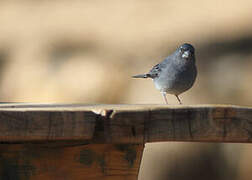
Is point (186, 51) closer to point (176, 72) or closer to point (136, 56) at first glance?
point (176, 72)

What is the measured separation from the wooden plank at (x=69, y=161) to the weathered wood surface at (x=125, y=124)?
82 millimetres

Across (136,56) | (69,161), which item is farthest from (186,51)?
(69,161)

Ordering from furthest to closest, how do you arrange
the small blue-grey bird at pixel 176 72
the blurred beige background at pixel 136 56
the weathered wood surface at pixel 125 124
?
the blurred beige background at pixel 136 56
the small blue-grey bird at pixel 176 72
the weathered wood surface at pixel 125 124

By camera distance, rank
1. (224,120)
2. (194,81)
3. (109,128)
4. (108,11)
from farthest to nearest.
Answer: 1. (108,11)
2. (194,81)
3. (224,120)
4. (109,128)

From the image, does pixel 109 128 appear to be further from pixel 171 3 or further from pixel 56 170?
pixel 171 3

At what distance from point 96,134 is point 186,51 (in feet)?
8.01

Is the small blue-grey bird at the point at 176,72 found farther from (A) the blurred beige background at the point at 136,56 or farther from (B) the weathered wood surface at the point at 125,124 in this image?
(B) the weathered wood surface at the point at 125,124

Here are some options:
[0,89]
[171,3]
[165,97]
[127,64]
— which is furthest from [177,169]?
[0,89]

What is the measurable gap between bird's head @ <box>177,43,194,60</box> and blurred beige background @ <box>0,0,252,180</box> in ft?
0.97

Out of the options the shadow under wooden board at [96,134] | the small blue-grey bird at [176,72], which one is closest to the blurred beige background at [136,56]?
the small blue-grey bird at [176,72]

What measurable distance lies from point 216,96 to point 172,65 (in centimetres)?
37

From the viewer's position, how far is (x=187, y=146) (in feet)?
16.8

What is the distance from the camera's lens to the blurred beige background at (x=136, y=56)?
16.5 feet

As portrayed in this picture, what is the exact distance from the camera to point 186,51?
481cm
